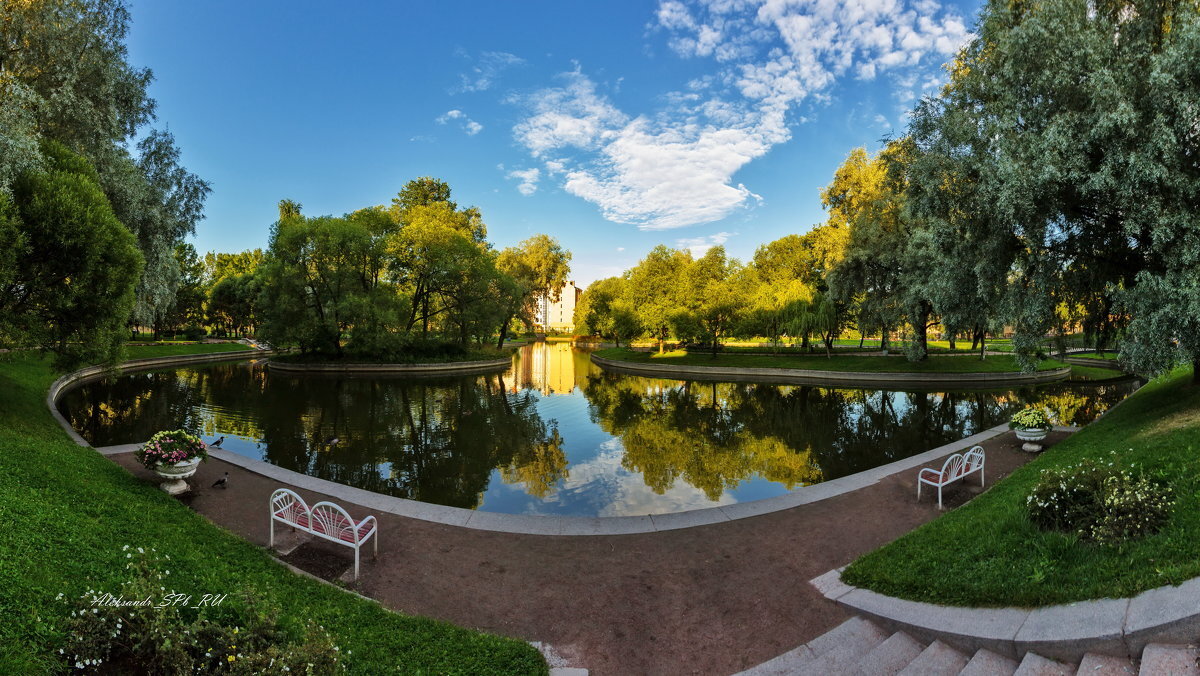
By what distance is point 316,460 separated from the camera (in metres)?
12.6

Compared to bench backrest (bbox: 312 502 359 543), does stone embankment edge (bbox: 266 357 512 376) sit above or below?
below

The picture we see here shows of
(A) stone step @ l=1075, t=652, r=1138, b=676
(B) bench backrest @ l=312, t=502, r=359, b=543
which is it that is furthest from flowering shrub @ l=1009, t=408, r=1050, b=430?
(B) bench backrest @ l=312, t=502, r=359, b=543

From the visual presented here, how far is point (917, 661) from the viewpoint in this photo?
4156 mm

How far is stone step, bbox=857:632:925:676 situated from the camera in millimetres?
4238

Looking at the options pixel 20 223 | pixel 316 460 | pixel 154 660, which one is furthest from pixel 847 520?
pixel 20 223

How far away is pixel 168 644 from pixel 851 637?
5420mm

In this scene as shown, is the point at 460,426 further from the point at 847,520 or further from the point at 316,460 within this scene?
the point at 847,520

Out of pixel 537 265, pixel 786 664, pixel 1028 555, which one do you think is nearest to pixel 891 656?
pixel 786 664

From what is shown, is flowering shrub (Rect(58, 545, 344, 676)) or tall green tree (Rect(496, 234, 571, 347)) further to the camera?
tall green tree (Rect(496, 234, 571, 347))

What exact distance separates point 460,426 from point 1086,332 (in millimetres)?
19747

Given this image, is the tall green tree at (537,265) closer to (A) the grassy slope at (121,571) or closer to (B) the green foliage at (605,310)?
(B) the green foliage at (605,310)

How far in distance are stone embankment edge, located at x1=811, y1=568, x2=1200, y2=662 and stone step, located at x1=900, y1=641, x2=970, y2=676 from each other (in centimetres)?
11

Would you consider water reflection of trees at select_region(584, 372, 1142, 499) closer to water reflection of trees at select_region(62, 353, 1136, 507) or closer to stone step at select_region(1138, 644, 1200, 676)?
water reflection of trees at select_region(62, 353, 1136, 507)

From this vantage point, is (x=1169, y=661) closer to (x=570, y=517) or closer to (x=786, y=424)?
(x=570, y=517)
